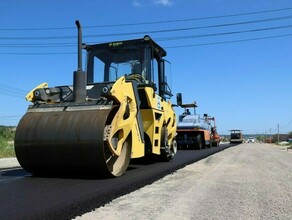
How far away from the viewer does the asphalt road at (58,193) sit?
5.28 meters

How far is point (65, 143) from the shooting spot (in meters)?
7.94

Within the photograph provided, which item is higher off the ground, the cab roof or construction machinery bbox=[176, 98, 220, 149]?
the cab roof

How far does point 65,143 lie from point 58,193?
1.49 m

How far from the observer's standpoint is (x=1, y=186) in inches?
291

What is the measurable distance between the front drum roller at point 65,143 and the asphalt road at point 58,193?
260mm

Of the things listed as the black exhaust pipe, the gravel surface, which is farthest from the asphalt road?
the black exhaust pipe

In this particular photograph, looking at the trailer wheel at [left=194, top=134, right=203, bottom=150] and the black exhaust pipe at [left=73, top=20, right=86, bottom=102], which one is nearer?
the black exhaust pipe at [left=73, top=20, right=86, bottom=102]

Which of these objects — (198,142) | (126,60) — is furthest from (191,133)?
(126,60)

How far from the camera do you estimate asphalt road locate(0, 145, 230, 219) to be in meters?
5.28

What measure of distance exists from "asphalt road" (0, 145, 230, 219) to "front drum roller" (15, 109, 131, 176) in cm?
26

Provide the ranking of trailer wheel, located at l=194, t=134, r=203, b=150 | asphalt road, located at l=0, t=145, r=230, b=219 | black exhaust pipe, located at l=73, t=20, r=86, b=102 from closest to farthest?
asphalt road, located at l=0, t=145, r=230, b=219 → black exhaust pipe, located at l=73, t=20, r=86, b=102 → trailer wheel, located at l=194, t=134, r=203, b=150

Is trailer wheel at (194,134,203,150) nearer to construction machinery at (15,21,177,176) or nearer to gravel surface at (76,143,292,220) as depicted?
construction machinery at (15,21,177,176)

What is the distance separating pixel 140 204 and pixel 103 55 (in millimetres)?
6294

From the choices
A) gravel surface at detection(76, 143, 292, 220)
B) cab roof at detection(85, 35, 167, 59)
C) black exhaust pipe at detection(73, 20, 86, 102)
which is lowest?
gravel surface at detection(76, 143, 292, 220)
